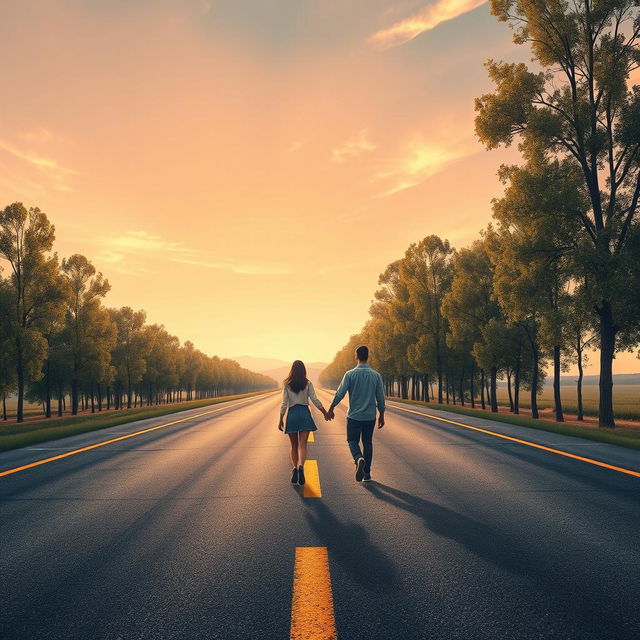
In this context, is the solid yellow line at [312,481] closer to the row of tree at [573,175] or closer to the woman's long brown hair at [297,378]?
the woman's long brown hair at [297,378]

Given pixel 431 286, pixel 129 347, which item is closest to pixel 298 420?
pixel 431 286

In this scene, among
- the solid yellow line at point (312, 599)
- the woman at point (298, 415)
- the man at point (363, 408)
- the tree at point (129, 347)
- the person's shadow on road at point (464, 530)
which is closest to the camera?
the solid yellow line at point (312, 599)

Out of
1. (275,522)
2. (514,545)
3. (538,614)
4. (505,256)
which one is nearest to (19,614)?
(275,522)

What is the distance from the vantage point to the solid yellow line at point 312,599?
2604 millimetres

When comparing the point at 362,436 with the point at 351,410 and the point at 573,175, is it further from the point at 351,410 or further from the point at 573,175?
the point at 573,175

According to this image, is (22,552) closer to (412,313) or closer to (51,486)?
(51,486)

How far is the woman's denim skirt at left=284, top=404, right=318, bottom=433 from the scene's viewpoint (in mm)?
6841

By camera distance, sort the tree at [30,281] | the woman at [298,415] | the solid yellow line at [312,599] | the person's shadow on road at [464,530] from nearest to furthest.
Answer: the solid yellow line at [312,599], the person's shadow on road at [464,530], the woman at [298,415], the tree at [30,281]

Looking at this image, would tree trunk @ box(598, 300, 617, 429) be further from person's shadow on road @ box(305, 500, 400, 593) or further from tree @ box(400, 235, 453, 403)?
→ tree @ box(400, 235, 453, 403)

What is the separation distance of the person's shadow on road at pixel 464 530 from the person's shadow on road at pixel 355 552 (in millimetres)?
772

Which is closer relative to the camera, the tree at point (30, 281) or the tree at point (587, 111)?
the tree at point (587, 111)

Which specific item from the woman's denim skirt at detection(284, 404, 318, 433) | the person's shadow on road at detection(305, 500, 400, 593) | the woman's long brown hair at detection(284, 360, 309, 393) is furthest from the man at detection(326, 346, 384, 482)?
the person's shadow on road at detection(305, 500, 400, 593)

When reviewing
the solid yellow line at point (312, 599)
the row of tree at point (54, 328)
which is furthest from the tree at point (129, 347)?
the solid yellow line at point (312, 599)

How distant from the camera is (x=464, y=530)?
14.7 ft
